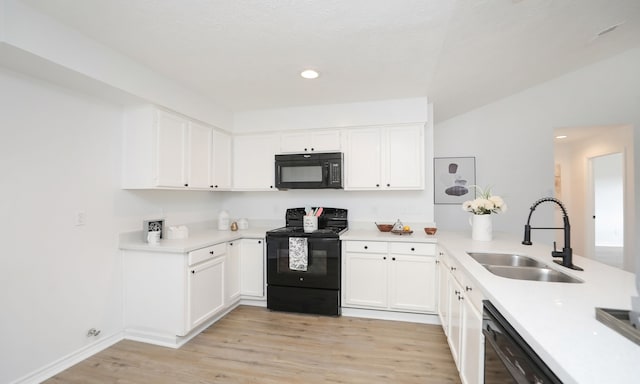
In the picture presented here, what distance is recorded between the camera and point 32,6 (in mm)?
1637

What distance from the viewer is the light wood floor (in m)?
2.05

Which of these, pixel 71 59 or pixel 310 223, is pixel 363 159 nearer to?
pixel 310 223

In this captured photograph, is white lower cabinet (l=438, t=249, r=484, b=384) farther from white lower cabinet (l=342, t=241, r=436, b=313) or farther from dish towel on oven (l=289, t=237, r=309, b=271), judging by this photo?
dish towel on oven (l=289, t=237, r=309, b=271)

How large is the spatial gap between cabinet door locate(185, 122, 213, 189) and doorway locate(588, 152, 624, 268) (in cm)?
583

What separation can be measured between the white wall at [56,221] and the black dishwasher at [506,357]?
282cm

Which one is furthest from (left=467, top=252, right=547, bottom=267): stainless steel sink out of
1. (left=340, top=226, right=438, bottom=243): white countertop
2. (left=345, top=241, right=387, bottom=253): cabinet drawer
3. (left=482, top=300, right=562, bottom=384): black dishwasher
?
(left=345, top=241, right=387, bottom=253): cabinet drawer

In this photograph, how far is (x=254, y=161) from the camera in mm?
3658

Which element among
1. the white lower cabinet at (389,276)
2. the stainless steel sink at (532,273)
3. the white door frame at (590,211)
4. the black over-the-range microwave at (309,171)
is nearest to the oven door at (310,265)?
the white lower cabinet at (389,276)

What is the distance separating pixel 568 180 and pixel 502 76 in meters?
3.70

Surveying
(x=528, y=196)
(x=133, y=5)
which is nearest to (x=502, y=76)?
(x=528, y=196)

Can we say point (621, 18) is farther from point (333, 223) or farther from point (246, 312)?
point (246, 312)

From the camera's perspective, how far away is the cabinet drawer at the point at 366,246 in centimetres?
298

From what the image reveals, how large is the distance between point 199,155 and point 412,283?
8.60ft

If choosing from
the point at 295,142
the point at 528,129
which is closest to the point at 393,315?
the point at 295,142
